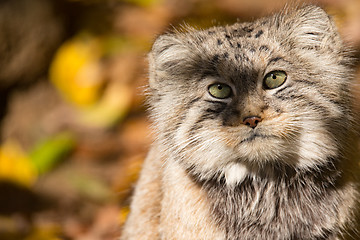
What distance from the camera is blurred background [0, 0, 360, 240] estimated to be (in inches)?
297

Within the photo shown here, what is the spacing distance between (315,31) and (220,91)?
2.99 ft

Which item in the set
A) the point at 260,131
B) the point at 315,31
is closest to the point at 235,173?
the point at 260,131

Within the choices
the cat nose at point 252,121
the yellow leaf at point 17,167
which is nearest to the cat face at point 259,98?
the cat nose at point 252,121

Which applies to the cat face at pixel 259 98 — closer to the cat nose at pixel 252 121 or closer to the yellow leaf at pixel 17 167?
the cat nose at pixel 252 121

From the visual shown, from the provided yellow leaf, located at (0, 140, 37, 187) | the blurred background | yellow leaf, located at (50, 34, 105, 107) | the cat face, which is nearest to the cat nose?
the cat face

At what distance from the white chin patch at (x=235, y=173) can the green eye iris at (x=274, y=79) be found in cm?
64

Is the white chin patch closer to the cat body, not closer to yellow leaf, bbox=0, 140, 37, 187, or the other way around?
the cat body

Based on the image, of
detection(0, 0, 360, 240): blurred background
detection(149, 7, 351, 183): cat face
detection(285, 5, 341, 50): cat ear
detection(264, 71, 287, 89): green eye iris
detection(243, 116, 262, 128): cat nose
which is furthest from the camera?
detection(0, 0, 360, 240): blurred background

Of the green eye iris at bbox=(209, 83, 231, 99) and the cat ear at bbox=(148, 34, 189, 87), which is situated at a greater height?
the cat ear at bbox=(148, 34, 189, 87)

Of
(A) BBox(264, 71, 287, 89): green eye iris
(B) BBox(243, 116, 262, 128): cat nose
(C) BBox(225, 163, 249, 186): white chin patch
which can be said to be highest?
(A) BBox(264, 71, 287, 89): green eye iris

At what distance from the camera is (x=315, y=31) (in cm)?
425

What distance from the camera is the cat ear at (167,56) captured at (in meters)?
4.46

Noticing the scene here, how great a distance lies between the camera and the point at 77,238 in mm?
6910

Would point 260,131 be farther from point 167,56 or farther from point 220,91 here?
point 167,56
